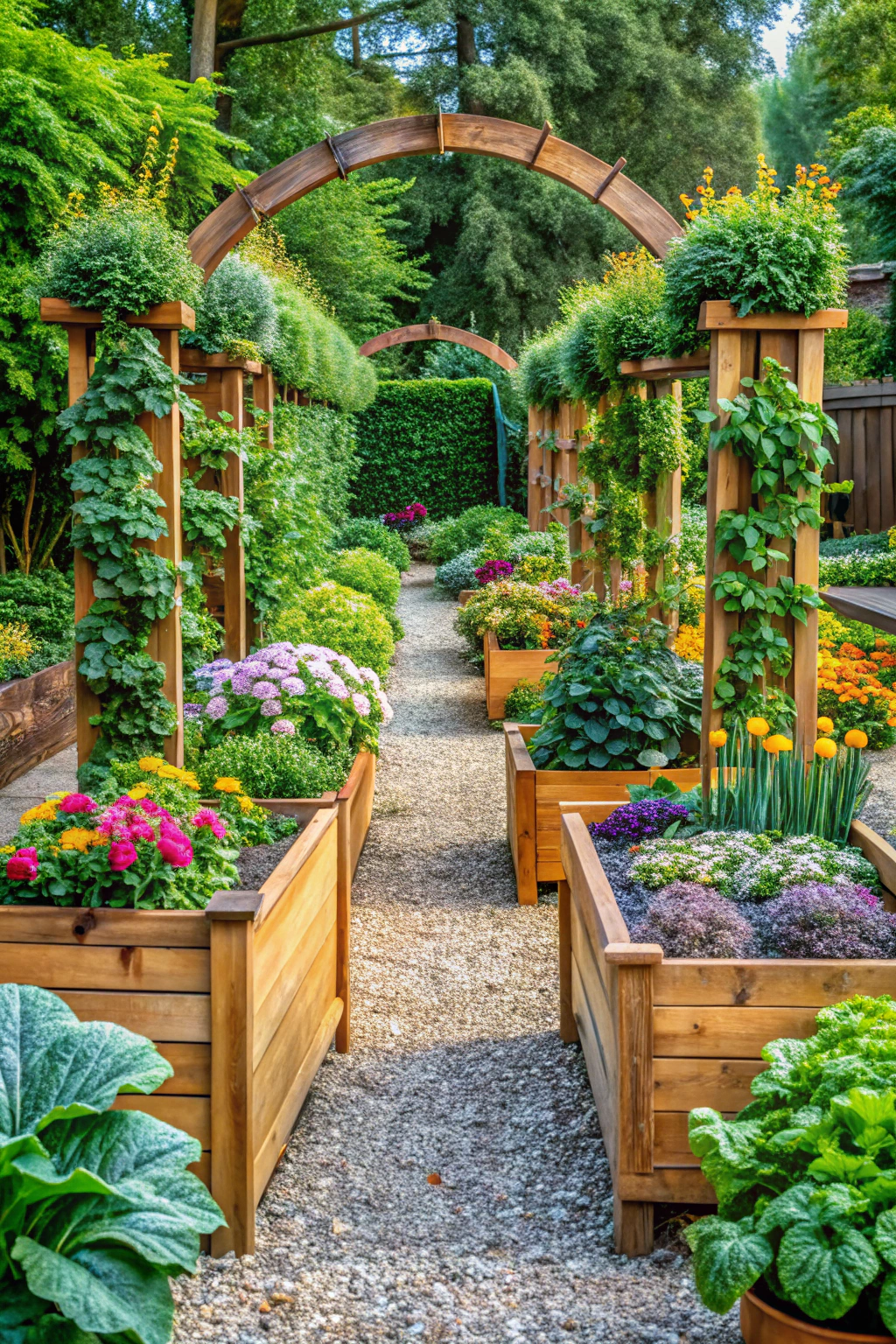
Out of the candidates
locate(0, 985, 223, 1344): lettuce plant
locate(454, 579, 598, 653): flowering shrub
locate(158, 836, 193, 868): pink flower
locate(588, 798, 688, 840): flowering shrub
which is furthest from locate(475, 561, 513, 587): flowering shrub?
locate(0, 985, 223, 1344): lettuce plant

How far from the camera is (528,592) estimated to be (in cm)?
784

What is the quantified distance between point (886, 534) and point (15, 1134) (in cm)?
1031

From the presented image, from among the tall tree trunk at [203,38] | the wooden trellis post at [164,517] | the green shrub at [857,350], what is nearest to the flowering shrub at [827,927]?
the wooden trellis post at [164,517]

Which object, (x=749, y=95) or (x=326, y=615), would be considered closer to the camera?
(x=326, y=615)

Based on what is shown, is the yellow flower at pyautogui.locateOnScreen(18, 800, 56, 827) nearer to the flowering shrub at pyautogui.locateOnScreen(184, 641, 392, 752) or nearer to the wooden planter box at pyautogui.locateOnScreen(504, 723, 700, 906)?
the flowering shrub at pyautogui.locateOnScreen(184, 641, 392, 752)

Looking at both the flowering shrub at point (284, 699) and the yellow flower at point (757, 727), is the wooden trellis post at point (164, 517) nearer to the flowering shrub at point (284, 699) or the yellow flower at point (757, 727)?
the flowering shrub at point (284, 699)

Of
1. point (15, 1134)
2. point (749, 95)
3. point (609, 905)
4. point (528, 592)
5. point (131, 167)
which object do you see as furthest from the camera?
point (749, 95)

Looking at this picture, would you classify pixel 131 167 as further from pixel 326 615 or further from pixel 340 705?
pixel 340 705

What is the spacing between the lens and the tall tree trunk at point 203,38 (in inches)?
546

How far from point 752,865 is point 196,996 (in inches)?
52.3

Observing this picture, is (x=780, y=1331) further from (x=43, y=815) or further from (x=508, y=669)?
(x=508, y=669)

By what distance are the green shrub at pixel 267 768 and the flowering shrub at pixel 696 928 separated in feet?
5.31

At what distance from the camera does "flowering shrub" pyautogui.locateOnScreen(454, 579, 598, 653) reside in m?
7.55

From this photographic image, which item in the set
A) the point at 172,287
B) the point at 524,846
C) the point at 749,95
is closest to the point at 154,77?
the point at 172,287
